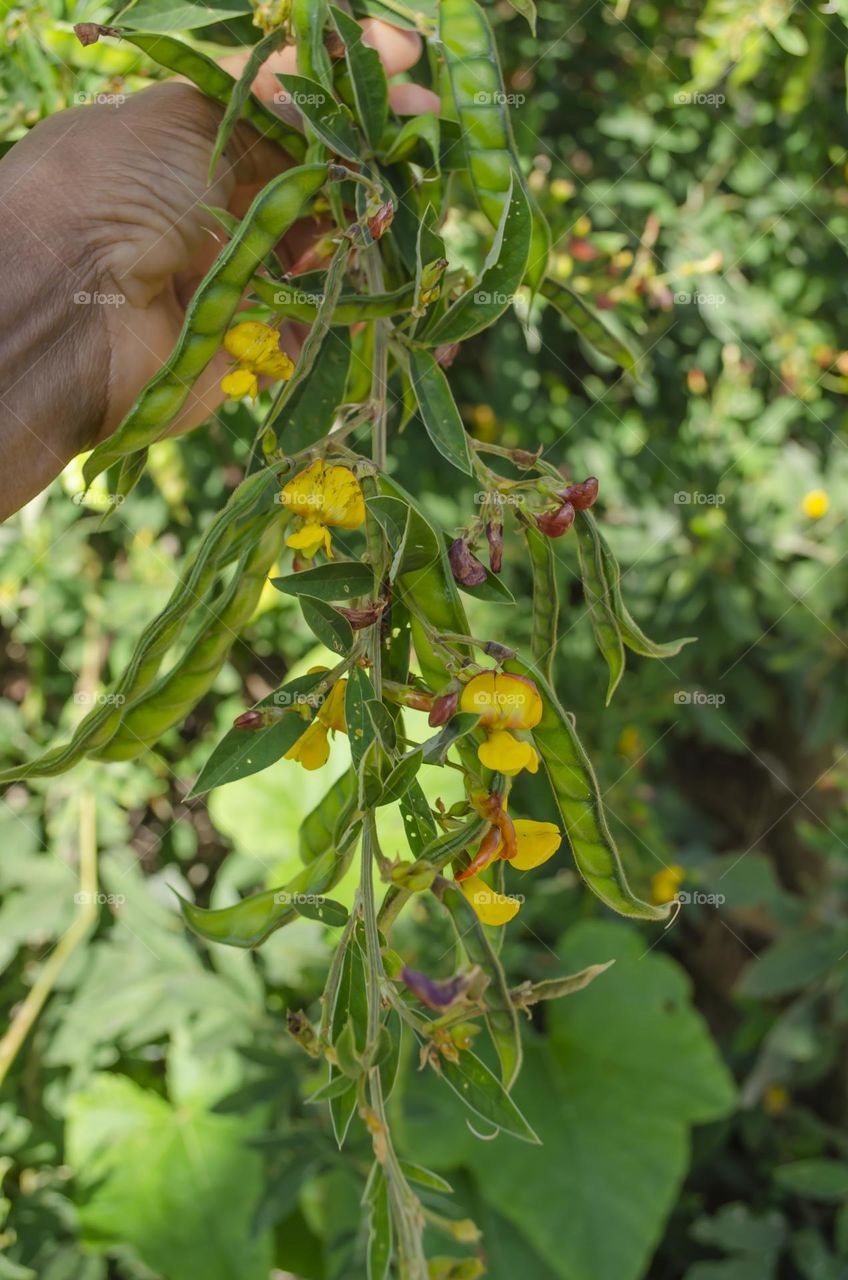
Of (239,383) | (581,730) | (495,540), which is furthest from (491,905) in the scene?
(581,730)

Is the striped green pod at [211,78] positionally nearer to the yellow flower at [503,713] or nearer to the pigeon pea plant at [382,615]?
the pigeon pea plant at [382,615]

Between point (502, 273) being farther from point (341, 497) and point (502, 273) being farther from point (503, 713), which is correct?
point (503, 713)

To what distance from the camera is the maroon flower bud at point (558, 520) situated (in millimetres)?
749

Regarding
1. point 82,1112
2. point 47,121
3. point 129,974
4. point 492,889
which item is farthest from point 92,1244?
point 47,121

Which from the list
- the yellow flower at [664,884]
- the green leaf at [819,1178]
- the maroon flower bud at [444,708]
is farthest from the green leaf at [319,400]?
the green leaf at [819,1178]

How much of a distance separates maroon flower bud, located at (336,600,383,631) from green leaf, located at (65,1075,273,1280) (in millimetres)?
1806

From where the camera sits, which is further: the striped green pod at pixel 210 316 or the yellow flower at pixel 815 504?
the yellow flower at pixel 815 504

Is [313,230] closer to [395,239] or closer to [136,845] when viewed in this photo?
[395,239]

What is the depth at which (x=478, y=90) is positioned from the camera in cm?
90

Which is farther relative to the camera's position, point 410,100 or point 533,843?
point 410,100

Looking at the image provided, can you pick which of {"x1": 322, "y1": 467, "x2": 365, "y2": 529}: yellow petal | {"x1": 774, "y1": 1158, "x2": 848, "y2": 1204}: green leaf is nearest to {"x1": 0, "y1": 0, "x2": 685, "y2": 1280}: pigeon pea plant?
{"x1": 322, "y1": 467, "x2": 365, "y2": 529}: yellow petal

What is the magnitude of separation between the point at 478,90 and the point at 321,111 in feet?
0.42

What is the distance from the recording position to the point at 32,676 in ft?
7.22

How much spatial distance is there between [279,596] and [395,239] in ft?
3.46
